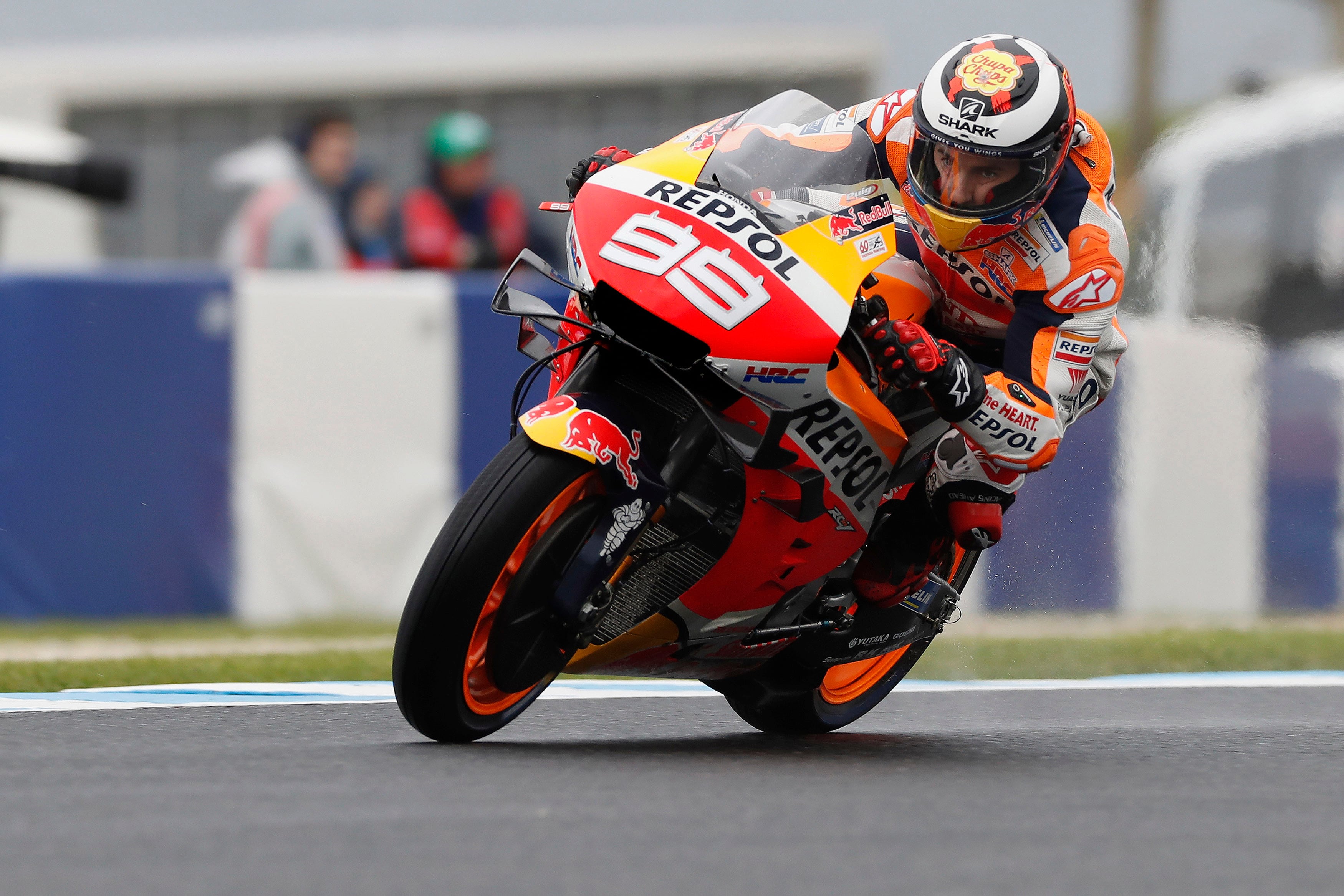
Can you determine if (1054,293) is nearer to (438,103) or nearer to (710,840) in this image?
(710,840)

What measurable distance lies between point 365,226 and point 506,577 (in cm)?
518

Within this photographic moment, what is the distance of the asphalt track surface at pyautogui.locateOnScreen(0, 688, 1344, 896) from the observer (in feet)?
8.72

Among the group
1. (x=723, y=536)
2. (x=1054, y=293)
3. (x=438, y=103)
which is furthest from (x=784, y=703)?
(x=438, y=103)

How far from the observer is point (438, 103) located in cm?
1301

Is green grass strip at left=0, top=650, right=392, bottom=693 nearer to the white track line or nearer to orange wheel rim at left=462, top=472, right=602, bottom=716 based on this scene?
the white track line

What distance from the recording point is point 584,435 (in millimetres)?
3547

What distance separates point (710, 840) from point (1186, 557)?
552 cm

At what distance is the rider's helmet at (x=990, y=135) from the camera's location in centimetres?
385

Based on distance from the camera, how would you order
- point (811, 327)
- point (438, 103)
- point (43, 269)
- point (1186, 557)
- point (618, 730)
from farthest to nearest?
point (438, 103) → point (1186, 557) → point (43, 269) → point (618, 730) → point (811, 327)

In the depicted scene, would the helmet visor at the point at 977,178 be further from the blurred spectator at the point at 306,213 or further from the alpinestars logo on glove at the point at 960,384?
the blurred spectator at the point at 306,213

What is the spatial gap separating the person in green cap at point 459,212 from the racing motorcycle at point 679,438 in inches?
169

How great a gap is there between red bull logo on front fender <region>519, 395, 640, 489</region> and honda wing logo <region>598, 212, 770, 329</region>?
0.28 m

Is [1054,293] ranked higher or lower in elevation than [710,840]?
higher

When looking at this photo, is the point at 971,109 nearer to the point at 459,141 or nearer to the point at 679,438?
the point at 679,438
